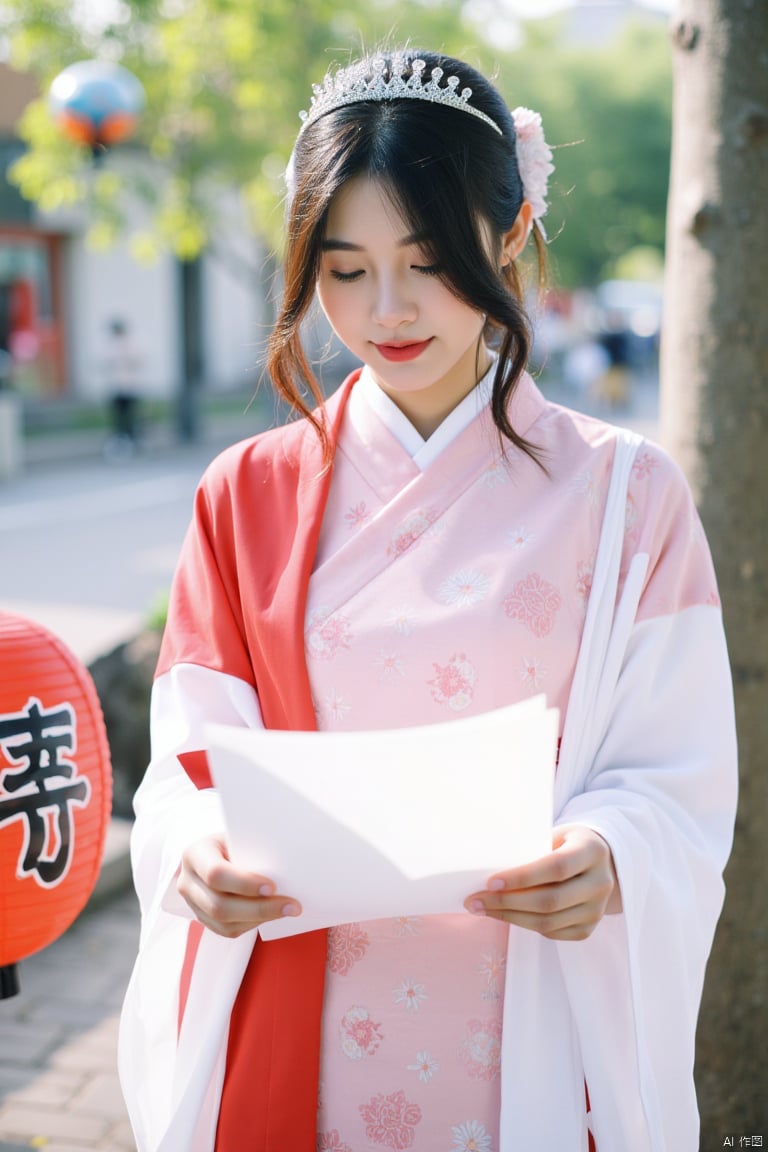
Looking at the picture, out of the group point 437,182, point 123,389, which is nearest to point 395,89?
point 437,182

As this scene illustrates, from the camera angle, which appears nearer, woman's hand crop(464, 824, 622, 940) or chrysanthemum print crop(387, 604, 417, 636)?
woman's hand crop(464, 824, 622, 940)

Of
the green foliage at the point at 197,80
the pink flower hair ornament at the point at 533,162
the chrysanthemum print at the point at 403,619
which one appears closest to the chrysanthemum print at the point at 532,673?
the chrysanthemum print at the point at 403,619

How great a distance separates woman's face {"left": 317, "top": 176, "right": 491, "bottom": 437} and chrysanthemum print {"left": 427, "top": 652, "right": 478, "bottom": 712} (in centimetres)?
34

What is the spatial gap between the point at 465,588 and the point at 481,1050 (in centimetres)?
53

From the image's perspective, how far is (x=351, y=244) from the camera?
143 cm

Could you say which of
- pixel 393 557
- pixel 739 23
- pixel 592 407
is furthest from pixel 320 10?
pixel 393 557

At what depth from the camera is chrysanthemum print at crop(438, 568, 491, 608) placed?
55.4 inches

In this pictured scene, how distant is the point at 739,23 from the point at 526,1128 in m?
1.77

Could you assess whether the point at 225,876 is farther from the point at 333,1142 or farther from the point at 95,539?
the point at 95,539

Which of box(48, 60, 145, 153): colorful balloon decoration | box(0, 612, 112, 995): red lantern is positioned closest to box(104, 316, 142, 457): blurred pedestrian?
box(48, 60, 145, 153): colorful balloon decoration

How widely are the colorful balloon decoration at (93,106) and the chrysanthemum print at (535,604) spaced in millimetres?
9504

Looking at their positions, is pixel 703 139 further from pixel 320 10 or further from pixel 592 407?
pixel 592 407

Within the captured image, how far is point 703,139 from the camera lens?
2.16 m

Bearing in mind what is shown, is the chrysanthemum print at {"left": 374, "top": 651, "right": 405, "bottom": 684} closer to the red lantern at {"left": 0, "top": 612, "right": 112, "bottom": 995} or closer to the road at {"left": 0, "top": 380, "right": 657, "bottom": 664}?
the red lantern at {"left": 0, "top": 612, "right": 112, "bottom": 995}
